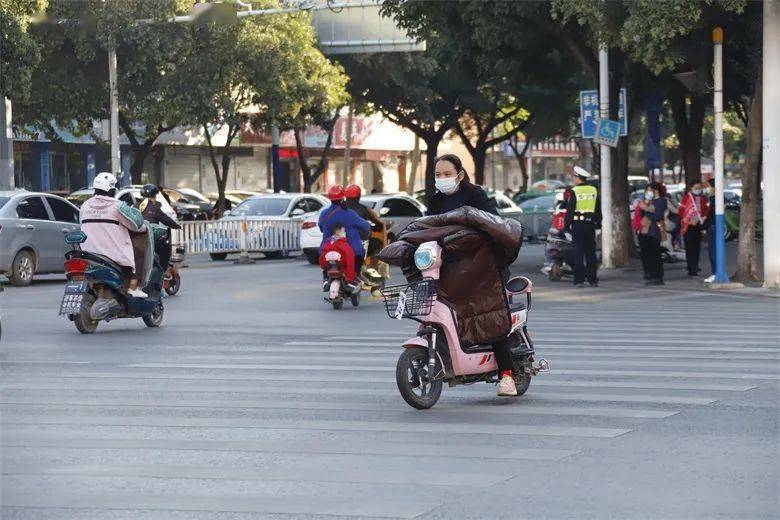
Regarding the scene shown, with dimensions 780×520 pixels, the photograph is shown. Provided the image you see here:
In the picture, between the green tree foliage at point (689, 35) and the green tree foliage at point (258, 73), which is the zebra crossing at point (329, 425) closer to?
the green tree foliage at point (689, 35)

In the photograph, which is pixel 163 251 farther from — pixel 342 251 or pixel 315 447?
pixel 315 447

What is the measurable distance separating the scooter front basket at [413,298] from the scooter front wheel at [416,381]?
0.81 feet

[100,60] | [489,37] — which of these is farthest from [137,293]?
[100,60]

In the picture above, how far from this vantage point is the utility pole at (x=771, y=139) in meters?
23.1

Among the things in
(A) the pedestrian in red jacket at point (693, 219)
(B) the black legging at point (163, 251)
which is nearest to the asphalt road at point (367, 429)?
(B) the black legging at point (163, 251)

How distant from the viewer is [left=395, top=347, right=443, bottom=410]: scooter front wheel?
9.91m

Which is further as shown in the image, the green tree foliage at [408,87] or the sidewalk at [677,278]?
the green tree foliage at [408,87]

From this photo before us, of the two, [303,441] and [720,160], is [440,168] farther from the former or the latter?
[720,160]

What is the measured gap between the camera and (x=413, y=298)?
9.93 m

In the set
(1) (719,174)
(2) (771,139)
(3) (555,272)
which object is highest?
(2) (771,139)

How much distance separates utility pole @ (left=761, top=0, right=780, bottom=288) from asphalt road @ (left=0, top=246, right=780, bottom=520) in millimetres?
6798

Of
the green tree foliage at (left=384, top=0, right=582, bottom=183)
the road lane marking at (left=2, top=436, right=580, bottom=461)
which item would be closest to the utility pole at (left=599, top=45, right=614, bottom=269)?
the green tree foliage at (left=384, top=0, right=582, bottom=183)

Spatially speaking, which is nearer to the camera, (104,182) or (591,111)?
(104,182)

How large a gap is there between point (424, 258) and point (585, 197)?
1501 centimetres
